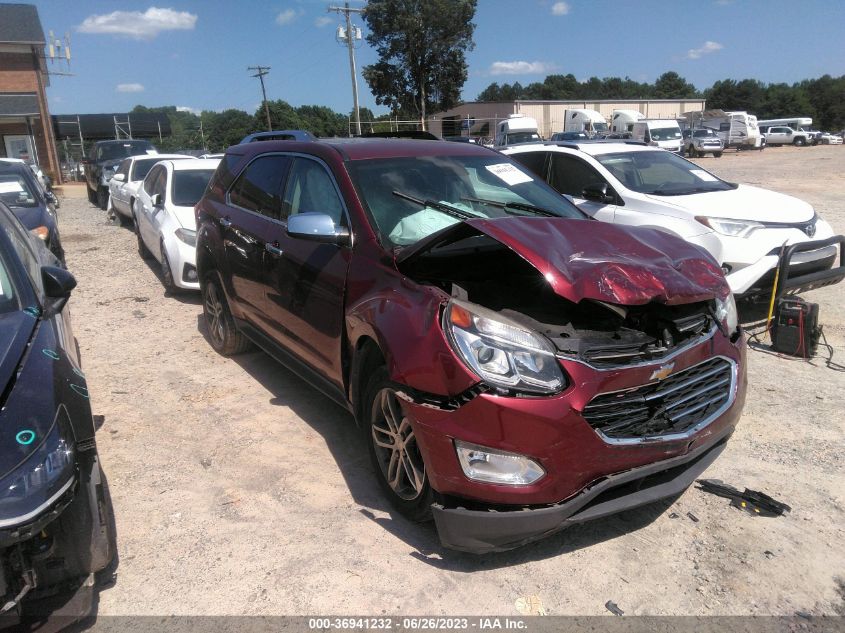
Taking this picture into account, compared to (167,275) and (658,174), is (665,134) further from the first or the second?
(167,275)

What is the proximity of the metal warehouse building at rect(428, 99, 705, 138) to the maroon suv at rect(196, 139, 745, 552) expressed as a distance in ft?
162

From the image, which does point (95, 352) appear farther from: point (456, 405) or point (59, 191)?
point (59, 191)

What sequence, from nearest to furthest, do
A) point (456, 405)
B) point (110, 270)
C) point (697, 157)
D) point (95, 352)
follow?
point (456, 405)
point (95, 352)
point (110, 270)
point (697, 157)

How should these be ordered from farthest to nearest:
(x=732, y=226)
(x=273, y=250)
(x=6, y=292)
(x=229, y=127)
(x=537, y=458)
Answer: (x=229, y=127)
(x=732, y=226)
(x=273, y=250)
(x=6, y=292)
(x=537, y=458)

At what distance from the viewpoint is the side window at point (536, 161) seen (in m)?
8.20

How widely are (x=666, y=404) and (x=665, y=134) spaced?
1444 inches

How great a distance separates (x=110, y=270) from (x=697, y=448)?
9.56 meters

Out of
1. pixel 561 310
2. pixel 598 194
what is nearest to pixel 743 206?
pixel 598 194

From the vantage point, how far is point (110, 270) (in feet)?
33.3

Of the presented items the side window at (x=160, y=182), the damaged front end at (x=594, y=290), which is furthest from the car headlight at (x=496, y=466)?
the side window at (x=160, y=182)

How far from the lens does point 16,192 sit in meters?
9.07

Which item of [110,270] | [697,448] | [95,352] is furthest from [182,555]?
[110,270]

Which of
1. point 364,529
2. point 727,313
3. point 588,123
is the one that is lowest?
point 364,529

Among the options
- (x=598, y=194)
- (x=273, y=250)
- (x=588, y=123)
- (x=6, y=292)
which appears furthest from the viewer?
(x=588, y=123)
